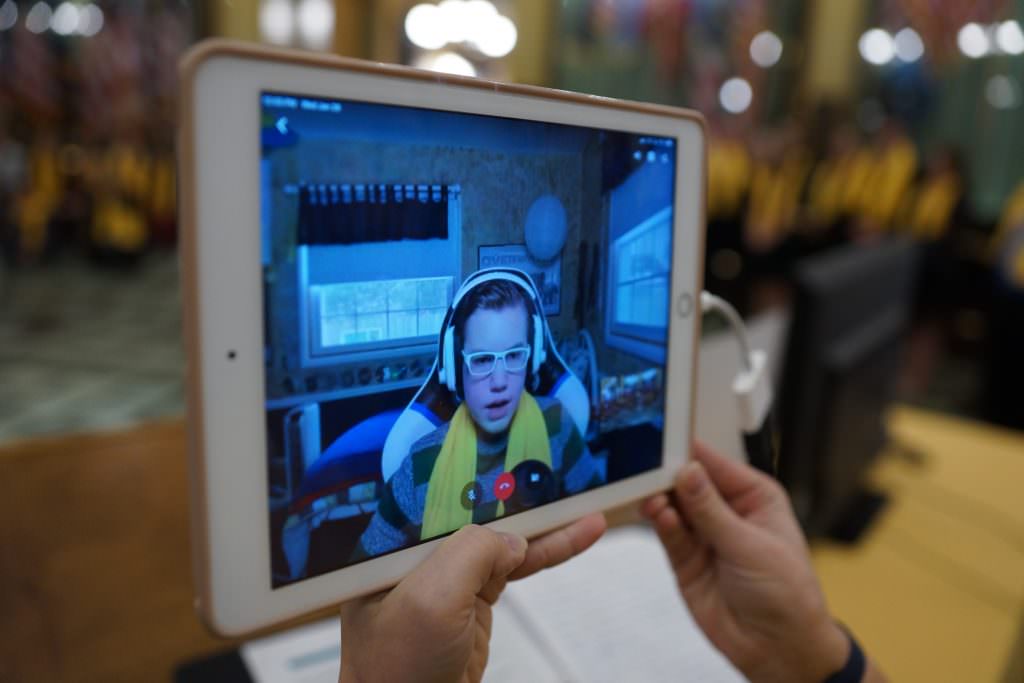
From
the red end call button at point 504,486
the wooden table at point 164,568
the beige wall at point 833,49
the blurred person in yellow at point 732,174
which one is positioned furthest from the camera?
the beige wall at point 833,49

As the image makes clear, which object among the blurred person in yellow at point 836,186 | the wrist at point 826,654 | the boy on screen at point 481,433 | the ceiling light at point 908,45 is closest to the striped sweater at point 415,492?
the boy on screen at point 481,433

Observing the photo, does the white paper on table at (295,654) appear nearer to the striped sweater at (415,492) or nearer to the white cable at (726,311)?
the striped sweater at (415,492)

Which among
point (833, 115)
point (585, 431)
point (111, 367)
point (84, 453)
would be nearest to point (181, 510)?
point (84, 453)

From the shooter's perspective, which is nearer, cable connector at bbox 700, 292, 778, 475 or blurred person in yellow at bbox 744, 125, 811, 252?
cable connector at bbox 700, 292, 778, 475

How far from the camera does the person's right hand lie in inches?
22.4

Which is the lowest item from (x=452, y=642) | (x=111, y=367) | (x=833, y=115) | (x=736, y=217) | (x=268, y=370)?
(x=111, y=367)

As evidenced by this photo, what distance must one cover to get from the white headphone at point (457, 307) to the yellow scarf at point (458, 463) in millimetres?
21

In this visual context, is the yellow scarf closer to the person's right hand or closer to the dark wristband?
the person's right hand

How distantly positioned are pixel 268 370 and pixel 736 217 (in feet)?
14.5

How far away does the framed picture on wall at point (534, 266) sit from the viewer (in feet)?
1.26

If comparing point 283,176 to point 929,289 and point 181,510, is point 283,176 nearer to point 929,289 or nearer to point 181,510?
point 181,510

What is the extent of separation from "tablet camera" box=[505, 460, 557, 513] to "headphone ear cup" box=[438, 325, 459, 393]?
77 mm

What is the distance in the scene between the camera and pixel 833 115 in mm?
4914

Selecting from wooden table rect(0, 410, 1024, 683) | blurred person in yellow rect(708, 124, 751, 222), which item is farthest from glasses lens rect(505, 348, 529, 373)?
blurred person in yellow rect(708, 124, 751, 222)
